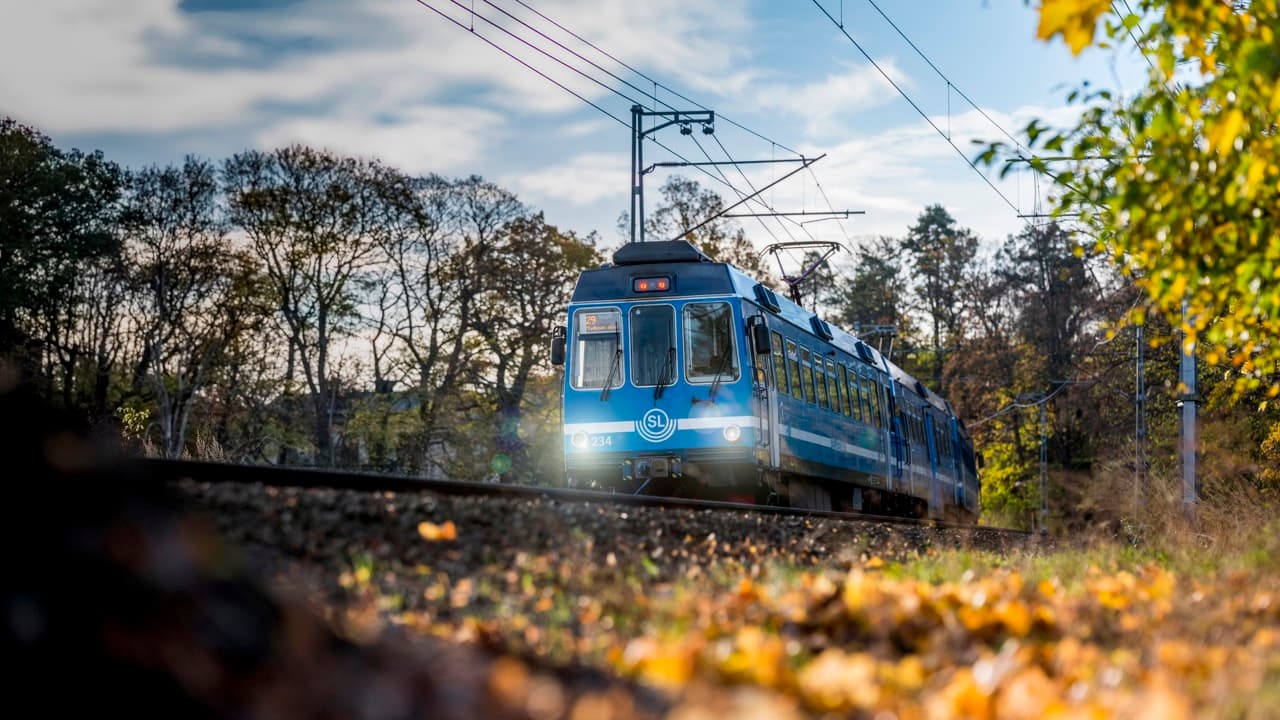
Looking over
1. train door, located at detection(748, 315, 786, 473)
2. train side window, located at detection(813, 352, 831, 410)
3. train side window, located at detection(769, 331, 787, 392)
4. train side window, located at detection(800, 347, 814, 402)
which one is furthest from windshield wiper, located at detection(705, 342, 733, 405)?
train side window, located at detection(813, 352, 831, 410)

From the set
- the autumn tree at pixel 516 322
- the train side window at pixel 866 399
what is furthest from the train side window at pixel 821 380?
the autumn tree at pixel 516 322

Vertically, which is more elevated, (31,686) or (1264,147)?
(1264,147)

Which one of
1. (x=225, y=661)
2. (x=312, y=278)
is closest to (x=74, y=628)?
(x=225, y=661)

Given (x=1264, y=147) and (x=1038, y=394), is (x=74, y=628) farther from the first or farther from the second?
(x=1038, y=394)

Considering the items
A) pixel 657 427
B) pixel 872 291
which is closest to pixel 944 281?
pixel 872 291

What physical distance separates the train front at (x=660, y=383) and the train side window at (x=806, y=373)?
2188 millimetres

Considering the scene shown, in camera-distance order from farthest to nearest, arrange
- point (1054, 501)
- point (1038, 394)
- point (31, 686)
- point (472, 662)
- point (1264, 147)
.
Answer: point (1054, 501), point (1038, 394), point (1264, 147), point (472, 662), point (31, 686)

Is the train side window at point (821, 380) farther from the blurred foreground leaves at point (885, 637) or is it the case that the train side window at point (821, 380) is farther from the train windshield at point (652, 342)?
the blurred foreground leaves at point (885, 637)

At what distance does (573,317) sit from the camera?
55.5 feet

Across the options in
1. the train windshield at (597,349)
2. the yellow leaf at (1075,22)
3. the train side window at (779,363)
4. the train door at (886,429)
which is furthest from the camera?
the train door at (886,429)

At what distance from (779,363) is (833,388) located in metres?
2.87

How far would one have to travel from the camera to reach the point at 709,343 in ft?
54.0

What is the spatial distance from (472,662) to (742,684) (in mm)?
804

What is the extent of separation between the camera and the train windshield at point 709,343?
53.5 ft
